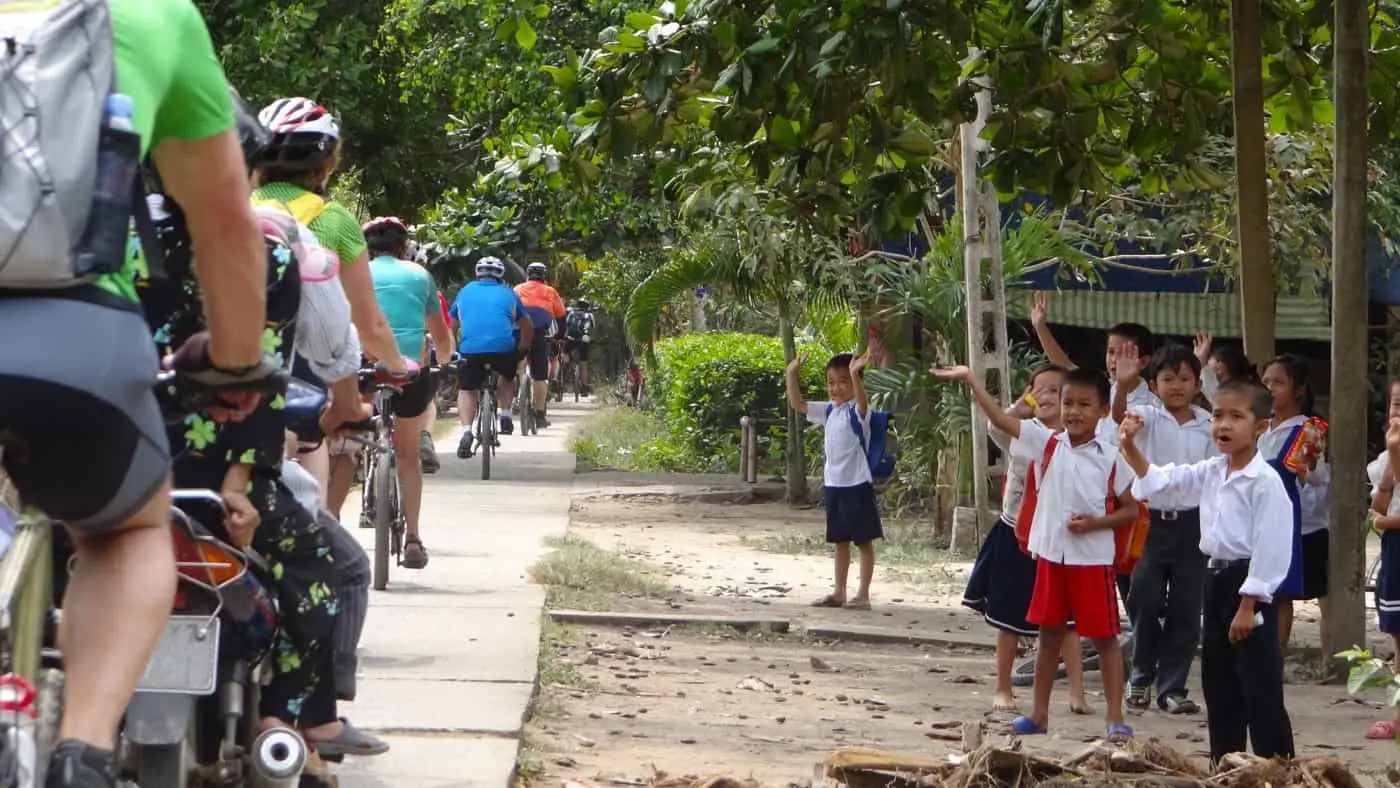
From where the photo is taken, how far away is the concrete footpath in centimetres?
571

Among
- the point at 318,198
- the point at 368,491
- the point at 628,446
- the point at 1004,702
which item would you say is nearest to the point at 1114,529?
the point at 1004,702

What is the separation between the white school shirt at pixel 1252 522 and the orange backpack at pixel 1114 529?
90cm

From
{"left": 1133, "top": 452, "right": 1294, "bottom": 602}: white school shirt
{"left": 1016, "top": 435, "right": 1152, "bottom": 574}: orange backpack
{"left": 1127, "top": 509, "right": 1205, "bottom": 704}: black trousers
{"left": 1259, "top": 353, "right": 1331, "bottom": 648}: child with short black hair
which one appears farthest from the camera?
{"left": 1259, "top": 353, "right": 1331, "bottom": 648}: child with short black hair

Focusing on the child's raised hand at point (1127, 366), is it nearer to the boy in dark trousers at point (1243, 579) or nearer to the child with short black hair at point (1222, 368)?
the child with short black hair at point (1222, 368)

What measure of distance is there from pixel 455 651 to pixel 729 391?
12.0 m

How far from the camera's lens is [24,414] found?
2549 millimetres

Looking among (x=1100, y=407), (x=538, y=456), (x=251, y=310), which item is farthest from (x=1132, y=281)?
(x=251, y=310)

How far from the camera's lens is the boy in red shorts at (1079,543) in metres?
7.21

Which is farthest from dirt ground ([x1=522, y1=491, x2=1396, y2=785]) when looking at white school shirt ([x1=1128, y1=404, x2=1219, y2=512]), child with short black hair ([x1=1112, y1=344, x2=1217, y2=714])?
white school shirt ([x1=1128, y1=404, x2=1219, y2=512])

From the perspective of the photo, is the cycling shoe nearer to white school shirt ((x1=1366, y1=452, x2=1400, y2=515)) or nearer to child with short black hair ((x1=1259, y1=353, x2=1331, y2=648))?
white school shirt ((x1=1366, y1=452, x2=1400, y2=515))

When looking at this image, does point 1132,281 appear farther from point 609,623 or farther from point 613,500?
point 609,623

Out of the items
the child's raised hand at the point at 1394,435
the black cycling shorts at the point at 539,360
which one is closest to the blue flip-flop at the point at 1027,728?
the child's raised hand at the point at 1394,435

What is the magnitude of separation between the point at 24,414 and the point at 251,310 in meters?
0.57

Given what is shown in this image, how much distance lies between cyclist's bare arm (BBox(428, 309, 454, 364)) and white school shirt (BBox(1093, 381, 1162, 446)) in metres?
2.77
